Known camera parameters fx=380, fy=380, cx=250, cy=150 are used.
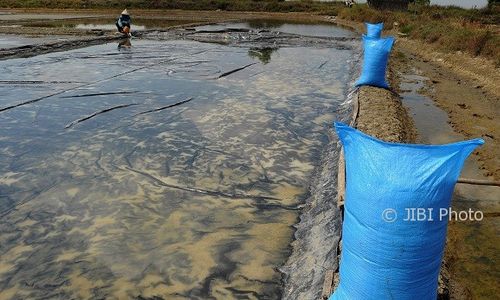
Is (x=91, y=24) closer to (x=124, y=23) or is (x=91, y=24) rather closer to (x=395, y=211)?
(x=124, y=23)

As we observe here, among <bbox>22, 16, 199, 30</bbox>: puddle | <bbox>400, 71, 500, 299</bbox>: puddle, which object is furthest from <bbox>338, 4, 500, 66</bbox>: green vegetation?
<bbox>22, 16, 199, 30</bbox>: puddle

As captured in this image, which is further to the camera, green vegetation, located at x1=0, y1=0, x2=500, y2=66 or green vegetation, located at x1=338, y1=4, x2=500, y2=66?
green vegetation, located at x1=0, y1=0, x2=500, y2=66

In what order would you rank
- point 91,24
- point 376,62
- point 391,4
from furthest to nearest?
point 391,4
point 91,24
point 376,62

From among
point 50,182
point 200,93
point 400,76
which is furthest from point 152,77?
point 400,76

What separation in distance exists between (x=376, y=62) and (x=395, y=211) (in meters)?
5.91

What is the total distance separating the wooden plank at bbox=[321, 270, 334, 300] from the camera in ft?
7.16

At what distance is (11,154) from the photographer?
187 inches

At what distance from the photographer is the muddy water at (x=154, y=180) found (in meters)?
2.81

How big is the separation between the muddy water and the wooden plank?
0.48 m

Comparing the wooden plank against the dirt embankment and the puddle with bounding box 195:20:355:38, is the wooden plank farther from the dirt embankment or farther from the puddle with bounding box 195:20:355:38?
the puddle with bounding box 195:20:355:38

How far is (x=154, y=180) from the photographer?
4105mm

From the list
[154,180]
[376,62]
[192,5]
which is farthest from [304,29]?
[154,180]

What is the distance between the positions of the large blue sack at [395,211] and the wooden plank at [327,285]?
341 mm

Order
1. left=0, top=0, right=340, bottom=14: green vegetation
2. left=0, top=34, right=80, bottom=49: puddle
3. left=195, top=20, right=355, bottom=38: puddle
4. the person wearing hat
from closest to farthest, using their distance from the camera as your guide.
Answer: left=0, top=34, right=80, bottom=49: puddle, the person wearing hat, left=195, top=20, right=355, bottom=38: puddle, left=0, top=0, right=340, bottom=14: green vegetation
